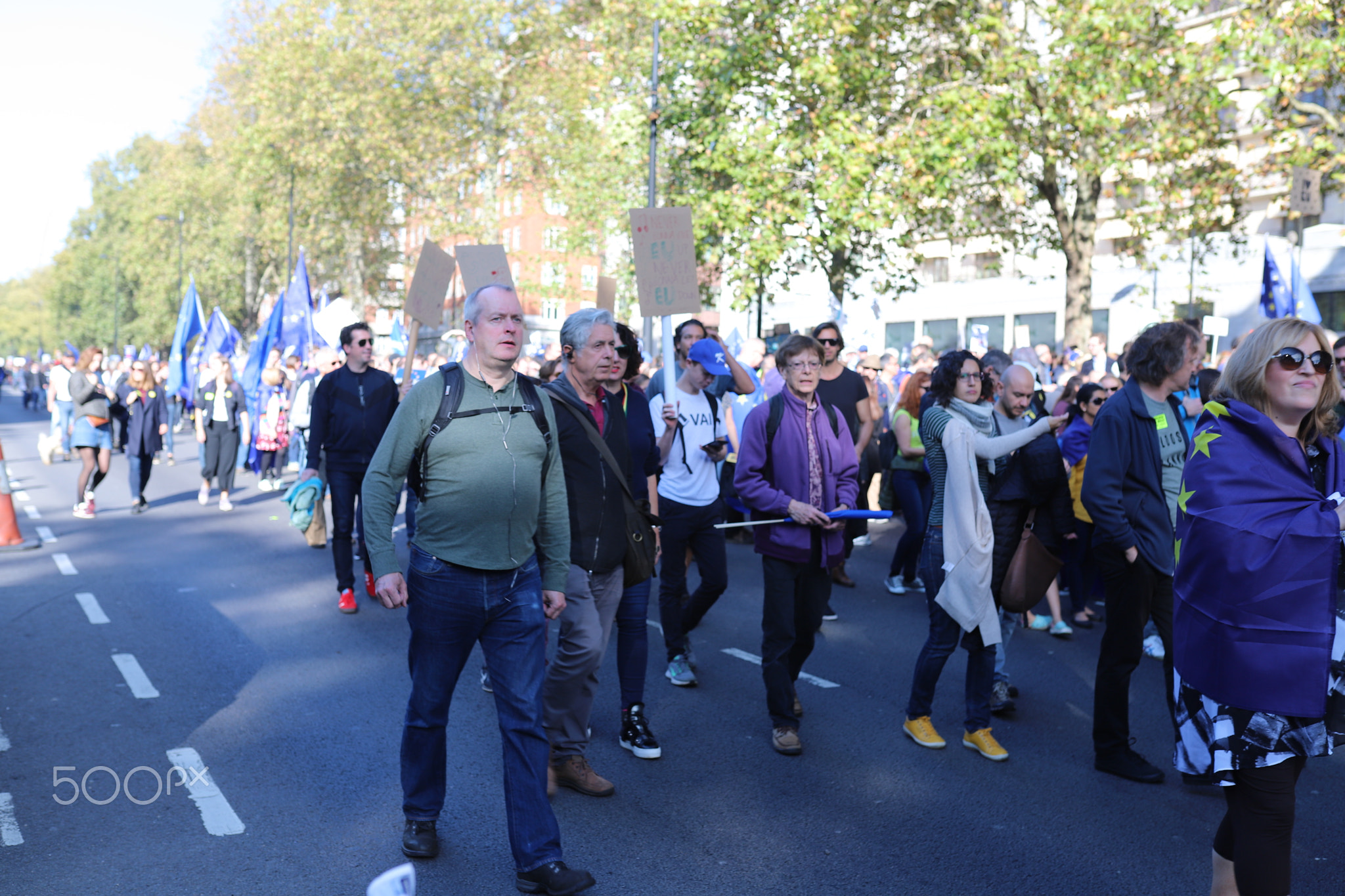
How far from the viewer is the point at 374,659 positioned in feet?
23.0

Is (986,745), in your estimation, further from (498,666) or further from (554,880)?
(498,666)

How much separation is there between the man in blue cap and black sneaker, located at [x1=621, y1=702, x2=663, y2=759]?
41.9 inches

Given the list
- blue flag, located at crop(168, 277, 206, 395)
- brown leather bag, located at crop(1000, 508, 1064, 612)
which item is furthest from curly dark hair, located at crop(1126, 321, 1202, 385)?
blue flag, located at crop(168, 277, 206, 395)

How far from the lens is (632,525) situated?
16.3 feet

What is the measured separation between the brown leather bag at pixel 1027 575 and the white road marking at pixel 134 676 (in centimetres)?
420

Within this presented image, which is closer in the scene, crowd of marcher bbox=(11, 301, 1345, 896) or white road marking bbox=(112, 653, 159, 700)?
crowd of marcher bbox=(11, 301, 1345, 896)

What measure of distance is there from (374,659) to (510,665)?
129 inches

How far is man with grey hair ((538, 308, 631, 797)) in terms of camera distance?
4.72m

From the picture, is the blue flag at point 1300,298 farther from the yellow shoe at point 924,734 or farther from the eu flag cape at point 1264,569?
the eu flag cape at point 1264,569

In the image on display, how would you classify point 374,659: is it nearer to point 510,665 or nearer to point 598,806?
point 598,806

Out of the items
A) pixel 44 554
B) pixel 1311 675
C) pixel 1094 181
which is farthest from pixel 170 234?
pixel 1311 675

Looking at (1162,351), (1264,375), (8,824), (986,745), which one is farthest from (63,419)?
(1264,375)

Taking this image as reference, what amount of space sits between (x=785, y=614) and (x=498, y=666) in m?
1.76

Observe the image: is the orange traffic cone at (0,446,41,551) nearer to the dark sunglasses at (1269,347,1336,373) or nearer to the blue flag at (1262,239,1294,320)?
the dark sunglasses at (1269,347,1336,373)
